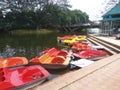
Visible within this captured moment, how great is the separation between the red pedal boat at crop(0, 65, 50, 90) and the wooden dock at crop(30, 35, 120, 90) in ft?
2.17

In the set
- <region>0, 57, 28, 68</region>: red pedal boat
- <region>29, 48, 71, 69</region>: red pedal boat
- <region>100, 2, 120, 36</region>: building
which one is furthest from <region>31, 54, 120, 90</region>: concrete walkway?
<region>100, 2, 120, 36</region>: building

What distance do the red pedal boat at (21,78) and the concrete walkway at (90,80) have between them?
882mm

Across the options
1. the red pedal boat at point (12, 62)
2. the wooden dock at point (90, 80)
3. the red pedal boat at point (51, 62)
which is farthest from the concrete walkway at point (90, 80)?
the red pedal boat at point (12, 62)

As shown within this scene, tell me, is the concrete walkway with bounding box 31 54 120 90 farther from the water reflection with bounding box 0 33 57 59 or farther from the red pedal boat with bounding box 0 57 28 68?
the water reflection with bounding box 0 33 57 59

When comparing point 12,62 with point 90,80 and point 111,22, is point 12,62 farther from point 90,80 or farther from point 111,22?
point 111,22

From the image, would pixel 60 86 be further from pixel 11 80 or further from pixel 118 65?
pixel 118 65

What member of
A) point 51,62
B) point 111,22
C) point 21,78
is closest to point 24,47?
point 51,62

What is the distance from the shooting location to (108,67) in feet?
33.1

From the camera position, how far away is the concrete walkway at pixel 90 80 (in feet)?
23.7

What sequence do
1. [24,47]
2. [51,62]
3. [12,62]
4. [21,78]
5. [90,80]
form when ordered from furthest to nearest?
[24,47] < [51,62] < [12,62] < [21,78] < [90,80]

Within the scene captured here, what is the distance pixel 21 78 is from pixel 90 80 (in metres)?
3.11

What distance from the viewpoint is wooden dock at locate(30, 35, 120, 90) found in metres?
7.22

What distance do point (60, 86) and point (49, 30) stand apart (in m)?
64.1

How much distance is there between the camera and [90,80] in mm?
8023
